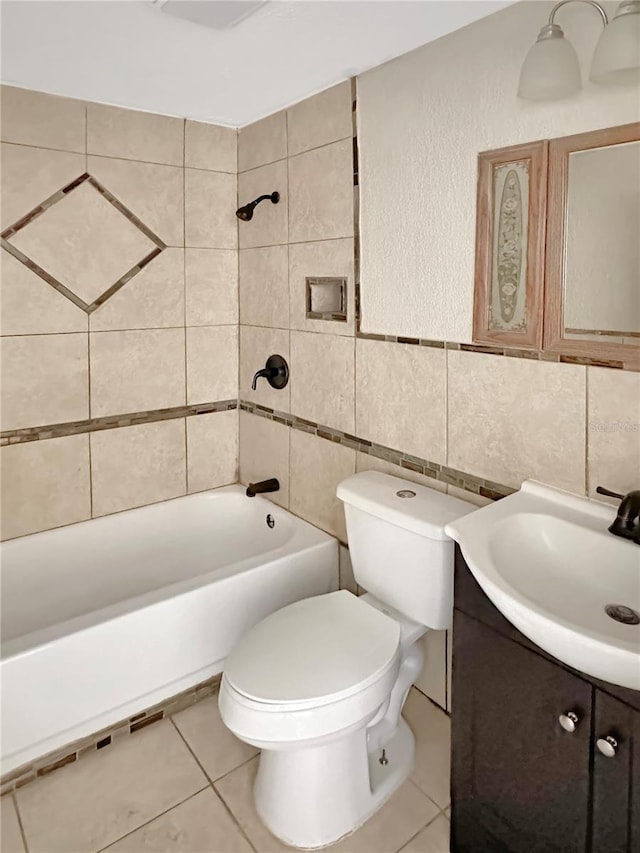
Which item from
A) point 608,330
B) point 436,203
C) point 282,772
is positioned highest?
point 436,203

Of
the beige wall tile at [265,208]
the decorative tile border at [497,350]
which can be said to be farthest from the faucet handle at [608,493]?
the beige wall tile at [265,208]

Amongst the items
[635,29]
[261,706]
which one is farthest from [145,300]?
[635,29]

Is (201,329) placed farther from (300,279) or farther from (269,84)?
(269,84)

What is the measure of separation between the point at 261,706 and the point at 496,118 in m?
1.59

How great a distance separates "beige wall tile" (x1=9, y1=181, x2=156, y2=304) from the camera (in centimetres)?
220

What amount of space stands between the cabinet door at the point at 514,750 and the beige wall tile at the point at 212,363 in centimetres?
163

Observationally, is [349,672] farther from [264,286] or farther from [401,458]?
[264,286]

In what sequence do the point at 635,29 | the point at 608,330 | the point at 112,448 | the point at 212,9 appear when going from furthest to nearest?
the point at 112,448
the point at 212,9
the point at 608,330
the point at 635,29

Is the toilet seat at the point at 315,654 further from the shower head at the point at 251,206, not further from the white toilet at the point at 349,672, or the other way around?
the shower head at the point at 251,206

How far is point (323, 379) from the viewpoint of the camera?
89.2 inches

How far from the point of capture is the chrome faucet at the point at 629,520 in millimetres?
1248

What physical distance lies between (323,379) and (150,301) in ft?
2.69

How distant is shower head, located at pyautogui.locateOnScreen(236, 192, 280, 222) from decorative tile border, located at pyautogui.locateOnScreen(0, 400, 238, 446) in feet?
2.67

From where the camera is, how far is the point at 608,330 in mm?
1395
